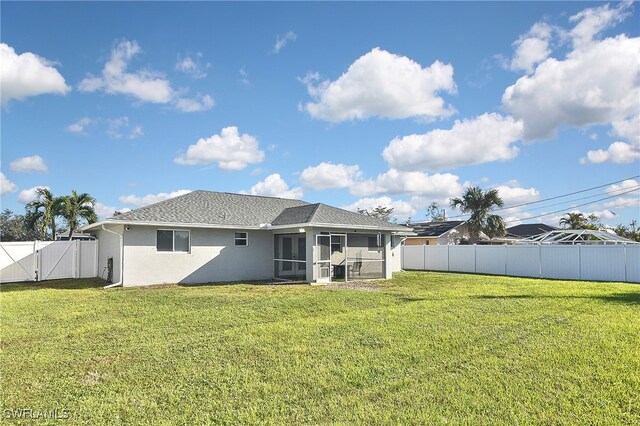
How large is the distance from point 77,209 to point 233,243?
1582cm

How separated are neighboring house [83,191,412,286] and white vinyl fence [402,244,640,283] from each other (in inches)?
262

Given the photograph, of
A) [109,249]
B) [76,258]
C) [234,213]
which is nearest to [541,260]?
[234,213]

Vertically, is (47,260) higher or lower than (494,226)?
lower

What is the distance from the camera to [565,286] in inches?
594

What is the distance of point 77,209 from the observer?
1061 inches

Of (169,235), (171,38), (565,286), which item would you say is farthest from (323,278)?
(171,38)

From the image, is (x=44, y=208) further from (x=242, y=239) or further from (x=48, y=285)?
(x=242, y=239)

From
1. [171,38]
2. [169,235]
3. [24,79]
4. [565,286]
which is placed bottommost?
[565,286]

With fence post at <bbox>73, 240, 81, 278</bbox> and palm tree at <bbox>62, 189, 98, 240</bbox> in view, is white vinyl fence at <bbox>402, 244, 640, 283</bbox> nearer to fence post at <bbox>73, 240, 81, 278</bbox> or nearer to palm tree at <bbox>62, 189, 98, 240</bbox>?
fence post at <bbox>73, 240, 81, 278</bbox>

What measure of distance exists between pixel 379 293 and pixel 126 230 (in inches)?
388

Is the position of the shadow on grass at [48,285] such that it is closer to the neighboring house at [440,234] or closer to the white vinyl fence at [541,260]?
the white vinyl fence at [541,260]

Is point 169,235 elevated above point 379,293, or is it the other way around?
point 169,235

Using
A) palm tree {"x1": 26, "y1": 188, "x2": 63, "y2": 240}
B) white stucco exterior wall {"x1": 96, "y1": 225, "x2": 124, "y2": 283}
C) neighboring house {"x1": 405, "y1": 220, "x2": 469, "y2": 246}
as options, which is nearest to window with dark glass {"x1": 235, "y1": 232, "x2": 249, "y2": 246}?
white stucco exterior wall {"x1": 96, "y1": 225, "x2": 124, "y2": 283}

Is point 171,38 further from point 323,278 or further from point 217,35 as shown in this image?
point 323,278
